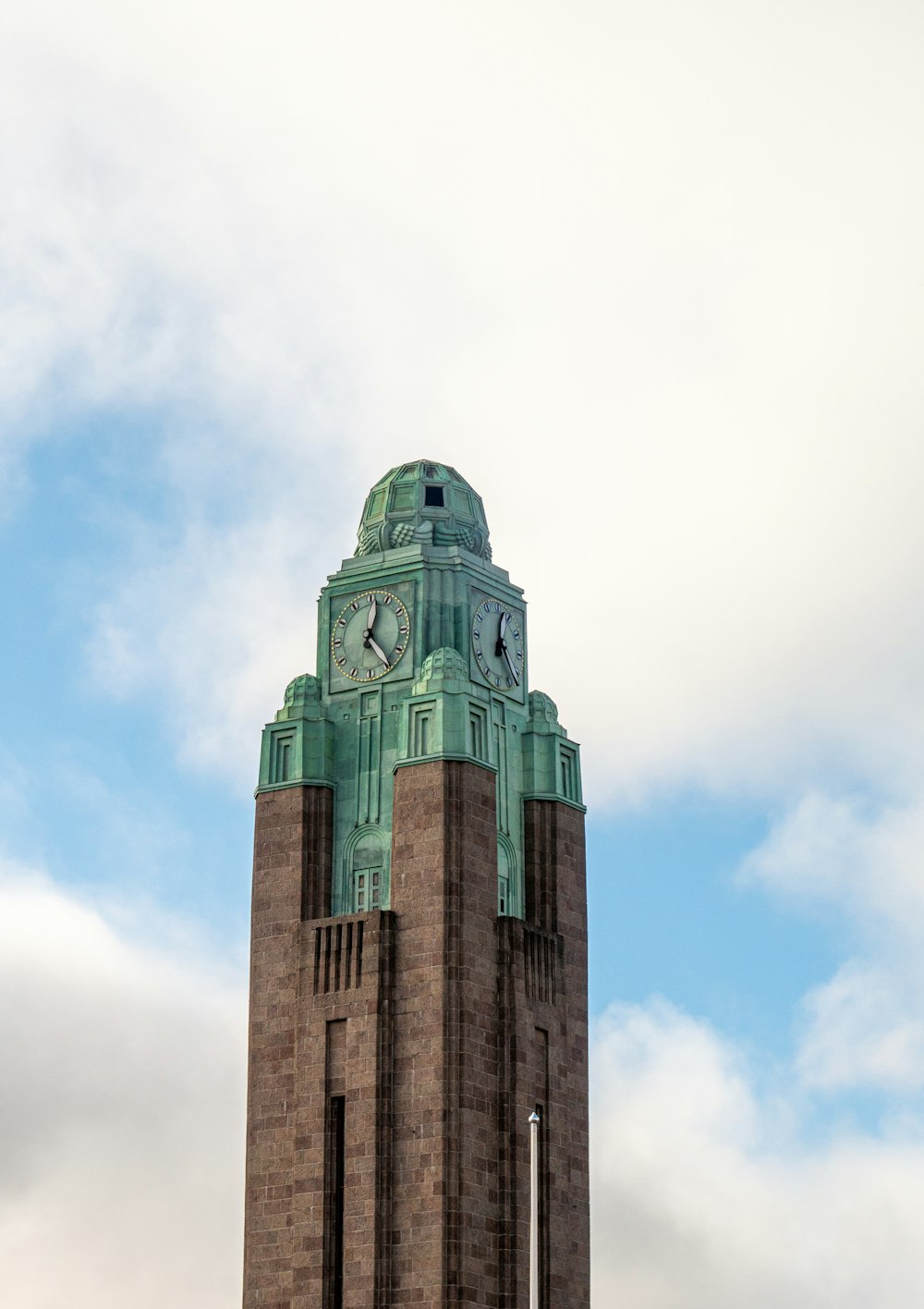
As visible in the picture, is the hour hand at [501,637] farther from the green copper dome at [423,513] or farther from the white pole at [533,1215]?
the white pole at [533,1215]

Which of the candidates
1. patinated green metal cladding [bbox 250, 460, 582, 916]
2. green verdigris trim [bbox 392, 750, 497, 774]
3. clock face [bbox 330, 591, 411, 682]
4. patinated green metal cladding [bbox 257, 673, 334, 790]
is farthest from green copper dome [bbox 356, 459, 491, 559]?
green verdigris trim [bbox 392, 750, 497, 774]

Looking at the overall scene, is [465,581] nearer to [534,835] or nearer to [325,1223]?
[534,835]

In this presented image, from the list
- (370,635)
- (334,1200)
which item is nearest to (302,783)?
(370,635)

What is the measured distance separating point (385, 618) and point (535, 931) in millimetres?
13738

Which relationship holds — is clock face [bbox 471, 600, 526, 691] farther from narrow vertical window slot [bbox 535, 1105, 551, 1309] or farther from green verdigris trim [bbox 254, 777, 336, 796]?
narrow vertical window slot [bbox 535, 1105, 551, 1309]

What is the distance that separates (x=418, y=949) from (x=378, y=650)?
42.4 ft

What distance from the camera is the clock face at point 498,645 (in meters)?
91.5

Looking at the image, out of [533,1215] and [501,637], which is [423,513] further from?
[533,1215]

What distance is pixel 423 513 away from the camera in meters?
93.7

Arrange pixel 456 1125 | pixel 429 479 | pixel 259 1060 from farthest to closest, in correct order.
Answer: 1. pixel 429 479
2. pixel 259 1060
3. pixel 456 1125

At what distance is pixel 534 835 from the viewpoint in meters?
90.4

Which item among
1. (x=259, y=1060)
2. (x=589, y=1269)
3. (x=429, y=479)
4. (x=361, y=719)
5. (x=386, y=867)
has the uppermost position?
(x=429, y=479)

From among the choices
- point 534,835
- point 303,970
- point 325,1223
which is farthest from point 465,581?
point 325,1223

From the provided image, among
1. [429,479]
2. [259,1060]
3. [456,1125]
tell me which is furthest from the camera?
[429,479]
